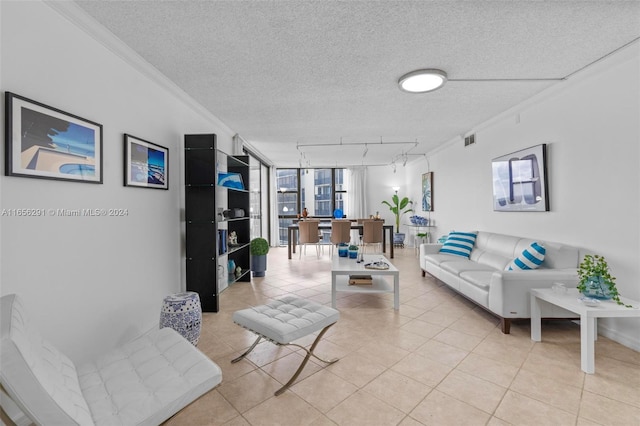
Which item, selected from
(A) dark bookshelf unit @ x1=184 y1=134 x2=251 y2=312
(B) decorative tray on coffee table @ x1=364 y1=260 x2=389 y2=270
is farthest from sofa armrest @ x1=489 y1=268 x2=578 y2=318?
(A) dark bookshelf unit @ x1=184 y1=134 x2=251 y2=312

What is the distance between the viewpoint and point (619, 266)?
2.55 meters

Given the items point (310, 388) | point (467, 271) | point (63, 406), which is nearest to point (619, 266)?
point (467, 271)

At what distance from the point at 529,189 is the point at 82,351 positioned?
468 centimetres

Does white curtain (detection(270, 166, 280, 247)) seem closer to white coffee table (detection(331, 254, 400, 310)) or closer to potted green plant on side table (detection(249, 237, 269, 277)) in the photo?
potted green plant on side table (detection(249, 237, 269, 277))

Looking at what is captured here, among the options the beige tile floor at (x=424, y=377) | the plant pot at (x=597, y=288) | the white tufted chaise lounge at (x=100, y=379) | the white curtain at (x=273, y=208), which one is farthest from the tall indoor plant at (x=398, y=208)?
the white tufted chaise lounge at (x=100, y=379)

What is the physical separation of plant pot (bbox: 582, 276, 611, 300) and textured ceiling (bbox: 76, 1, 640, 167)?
1.89 m

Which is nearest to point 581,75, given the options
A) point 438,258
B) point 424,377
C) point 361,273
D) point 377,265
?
point 438,258

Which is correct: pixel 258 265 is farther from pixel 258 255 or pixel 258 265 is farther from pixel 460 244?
pixel 460 244

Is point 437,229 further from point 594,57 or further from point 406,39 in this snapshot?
point 406,39

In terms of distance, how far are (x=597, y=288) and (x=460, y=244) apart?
2163 millimetres

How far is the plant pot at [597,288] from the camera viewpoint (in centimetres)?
224

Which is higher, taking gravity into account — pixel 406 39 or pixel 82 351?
pixel 406 39

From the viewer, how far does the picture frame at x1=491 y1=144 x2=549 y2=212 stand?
339cm

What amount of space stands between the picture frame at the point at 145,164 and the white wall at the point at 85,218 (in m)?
0.07
